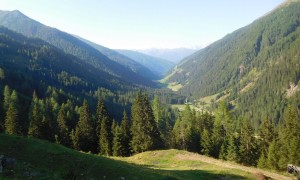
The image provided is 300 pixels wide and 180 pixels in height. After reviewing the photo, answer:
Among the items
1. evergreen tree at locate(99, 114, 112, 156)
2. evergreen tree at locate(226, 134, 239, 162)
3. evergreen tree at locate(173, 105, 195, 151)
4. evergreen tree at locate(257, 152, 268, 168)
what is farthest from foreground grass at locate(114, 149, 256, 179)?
evergreen tree at locate(173, 105, 195, 151)

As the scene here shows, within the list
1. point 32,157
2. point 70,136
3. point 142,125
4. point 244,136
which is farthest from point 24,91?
point 32,157

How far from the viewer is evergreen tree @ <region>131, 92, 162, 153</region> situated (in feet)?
261

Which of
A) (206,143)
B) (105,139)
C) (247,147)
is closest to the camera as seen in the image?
(105,139)

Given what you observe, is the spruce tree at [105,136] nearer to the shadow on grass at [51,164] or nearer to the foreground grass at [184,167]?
the foreground grass at [184,167]

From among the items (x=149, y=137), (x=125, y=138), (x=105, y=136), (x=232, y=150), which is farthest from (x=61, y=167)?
(x=232, y=150)

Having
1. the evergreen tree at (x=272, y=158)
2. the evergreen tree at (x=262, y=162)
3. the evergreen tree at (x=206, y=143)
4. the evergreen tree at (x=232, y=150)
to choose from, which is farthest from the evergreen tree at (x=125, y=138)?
the evergreen tree at (x=272, y=158)

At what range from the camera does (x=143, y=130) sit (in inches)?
3142

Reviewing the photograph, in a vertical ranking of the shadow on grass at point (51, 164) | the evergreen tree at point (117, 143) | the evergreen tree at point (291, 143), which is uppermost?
the evergreen tree at point (291, 143)

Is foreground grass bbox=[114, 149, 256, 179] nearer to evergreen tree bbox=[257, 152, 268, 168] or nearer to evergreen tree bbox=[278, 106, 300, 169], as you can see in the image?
evergreen tree bbox=[257, 152, 268, 168]

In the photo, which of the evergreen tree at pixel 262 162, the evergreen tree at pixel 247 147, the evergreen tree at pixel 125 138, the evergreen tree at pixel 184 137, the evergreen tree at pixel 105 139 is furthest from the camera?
the evergreen tree at pixel 184 137

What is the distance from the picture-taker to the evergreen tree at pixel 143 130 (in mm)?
79688

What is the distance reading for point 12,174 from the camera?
30328 millimetres

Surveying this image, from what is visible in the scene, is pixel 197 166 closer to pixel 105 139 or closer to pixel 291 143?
pixel 291 143

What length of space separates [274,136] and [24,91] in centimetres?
15826
